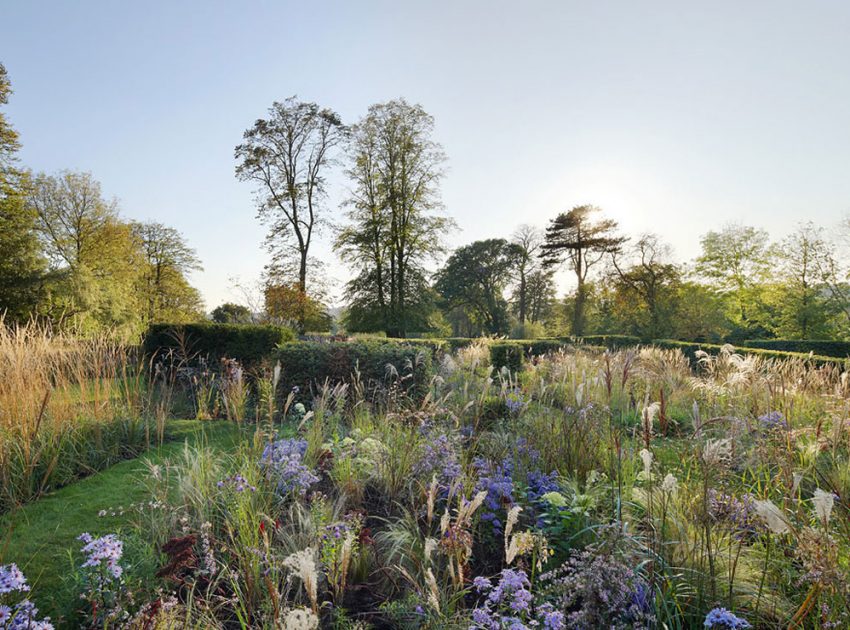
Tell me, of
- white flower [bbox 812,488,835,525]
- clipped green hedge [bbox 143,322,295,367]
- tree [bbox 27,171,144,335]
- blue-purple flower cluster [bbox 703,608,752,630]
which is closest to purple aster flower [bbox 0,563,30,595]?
blue-purple flower cluster [bbox 703,608,752,630]

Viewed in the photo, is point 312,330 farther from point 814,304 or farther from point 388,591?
point 814,304

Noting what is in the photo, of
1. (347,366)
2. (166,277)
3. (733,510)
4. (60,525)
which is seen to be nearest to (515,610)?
(733,510)

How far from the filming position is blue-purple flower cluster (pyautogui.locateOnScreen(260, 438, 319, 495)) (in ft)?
9.96

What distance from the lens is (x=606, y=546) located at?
6.86 feet

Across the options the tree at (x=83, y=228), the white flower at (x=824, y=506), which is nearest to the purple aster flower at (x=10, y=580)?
the white flower at (x=824, y=506)

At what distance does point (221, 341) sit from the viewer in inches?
381

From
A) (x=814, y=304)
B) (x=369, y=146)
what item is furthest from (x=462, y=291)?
(x=814, y=304)

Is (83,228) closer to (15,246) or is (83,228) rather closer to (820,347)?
(15,246)

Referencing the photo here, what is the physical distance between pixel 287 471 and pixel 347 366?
4.12 meters

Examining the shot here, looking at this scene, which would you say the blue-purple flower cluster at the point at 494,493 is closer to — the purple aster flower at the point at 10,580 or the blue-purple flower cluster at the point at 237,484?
the blue-purple flower cluster at the point at 237,484

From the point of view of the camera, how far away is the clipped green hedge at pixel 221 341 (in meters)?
9.60

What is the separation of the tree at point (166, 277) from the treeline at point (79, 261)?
0.06 m

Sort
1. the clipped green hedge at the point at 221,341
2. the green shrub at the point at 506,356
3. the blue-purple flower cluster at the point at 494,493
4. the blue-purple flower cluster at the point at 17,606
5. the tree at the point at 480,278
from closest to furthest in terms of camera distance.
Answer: the blue-purple flower cluster at the point at 17,606 → the blue-purple flower cluster at the point at 494,493 → the clipped green hedge at the point at 221,341 → the green shrub at the point at 506,356 → the tree at the point at 480,278

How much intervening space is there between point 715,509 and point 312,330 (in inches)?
855
